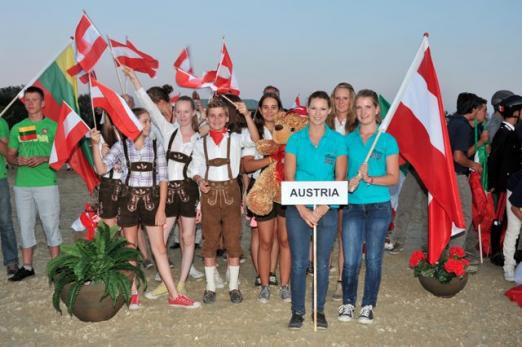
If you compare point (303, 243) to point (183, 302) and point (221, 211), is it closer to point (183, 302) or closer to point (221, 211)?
point (221, 211)

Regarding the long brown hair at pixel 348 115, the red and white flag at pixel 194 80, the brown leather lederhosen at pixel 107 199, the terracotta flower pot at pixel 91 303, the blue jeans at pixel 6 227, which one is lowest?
the terracotta flower pot at pixel 91 303

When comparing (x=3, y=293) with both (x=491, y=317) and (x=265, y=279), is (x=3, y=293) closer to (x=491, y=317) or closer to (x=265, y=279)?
(x=265, y=279)

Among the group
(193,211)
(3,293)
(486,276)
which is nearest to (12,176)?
(3,293)

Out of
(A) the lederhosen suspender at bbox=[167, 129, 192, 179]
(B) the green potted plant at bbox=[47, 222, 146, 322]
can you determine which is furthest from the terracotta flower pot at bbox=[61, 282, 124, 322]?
(A) the lederhosen suspender at bbox=[167, 129, 192, 179]

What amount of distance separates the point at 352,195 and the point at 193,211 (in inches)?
75.0

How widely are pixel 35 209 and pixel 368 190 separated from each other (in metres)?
4.36

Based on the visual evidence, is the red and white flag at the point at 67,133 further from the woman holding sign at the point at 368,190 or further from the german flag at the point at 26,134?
the woman holding sign at the point at 368,190

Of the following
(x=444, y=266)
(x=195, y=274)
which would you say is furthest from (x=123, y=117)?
(x=444, y=266)

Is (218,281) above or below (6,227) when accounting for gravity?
below

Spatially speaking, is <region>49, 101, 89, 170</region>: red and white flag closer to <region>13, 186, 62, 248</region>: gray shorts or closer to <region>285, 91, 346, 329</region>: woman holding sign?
<region>13, 186, 62, 248</region>: gray shorts

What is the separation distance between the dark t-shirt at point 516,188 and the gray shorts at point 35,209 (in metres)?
5.93

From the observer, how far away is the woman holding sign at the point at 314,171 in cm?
482

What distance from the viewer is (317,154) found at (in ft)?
15.8

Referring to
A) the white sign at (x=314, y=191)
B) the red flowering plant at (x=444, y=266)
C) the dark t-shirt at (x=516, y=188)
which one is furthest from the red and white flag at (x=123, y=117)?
the dark t-shirt at (x=516, y=188)
